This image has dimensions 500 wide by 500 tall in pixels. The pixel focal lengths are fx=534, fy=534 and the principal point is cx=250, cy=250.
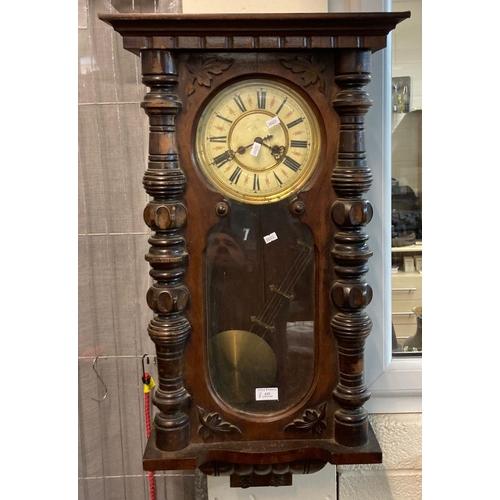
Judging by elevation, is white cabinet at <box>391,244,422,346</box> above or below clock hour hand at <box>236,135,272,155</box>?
below

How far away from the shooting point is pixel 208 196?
3.70 feet

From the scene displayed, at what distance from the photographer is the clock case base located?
1.11 meters

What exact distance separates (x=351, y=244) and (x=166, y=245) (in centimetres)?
39

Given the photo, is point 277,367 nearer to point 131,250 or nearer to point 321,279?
point 321,279

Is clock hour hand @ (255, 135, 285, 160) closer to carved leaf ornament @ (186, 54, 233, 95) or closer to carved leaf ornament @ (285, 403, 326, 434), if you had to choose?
carved leaf ornament @ (186, 54, 233, 95)

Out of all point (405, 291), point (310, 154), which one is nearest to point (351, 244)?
point (310, 154)

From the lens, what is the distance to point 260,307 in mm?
1167

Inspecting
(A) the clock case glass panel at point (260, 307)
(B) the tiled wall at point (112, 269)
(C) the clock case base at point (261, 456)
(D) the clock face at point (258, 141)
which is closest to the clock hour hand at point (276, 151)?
(D) the clock face at point (258, 141)

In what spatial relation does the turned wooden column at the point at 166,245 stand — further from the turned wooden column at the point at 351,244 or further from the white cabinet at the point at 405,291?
the white cabinet at the point at 405,291

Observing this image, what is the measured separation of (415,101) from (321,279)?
0.56m

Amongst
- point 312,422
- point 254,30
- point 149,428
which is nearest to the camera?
point 254,30

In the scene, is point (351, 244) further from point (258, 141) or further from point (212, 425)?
point (212, 425)

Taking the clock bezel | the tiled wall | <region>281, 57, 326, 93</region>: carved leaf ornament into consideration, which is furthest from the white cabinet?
the tiled wall

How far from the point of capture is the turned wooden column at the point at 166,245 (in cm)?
108
